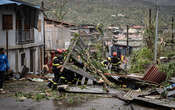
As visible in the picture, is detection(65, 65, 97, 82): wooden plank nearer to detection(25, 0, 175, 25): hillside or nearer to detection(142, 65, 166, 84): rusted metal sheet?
detection(142, 65, 166, 84): rusted metal sheet

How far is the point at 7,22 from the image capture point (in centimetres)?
1593

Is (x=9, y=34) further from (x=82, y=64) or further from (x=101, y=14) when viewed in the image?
(x=101, y=14)

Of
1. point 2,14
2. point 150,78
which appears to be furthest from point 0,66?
point 2,14

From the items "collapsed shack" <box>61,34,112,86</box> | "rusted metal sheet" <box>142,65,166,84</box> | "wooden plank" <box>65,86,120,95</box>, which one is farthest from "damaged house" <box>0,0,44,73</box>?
"rusted metal sheet" <box>142,65,166,84</box>

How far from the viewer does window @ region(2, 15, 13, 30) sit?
15.6 metres

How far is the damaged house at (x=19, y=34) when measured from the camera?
15445mm

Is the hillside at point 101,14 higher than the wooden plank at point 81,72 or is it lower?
higher

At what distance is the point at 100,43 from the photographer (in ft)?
84.0

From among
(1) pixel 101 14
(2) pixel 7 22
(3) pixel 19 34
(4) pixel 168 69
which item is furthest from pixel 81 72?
(1) pixel 101 14

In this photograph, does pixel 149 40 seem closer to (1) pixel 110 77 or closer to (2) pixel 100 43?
(1) pixel 110 77

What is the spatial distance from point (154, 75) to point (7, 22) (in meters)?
10.6

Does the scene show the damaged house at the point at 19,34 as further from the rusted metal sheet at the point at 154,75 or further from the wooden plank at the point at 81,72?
the rusted metal sheet at the point at 154,75

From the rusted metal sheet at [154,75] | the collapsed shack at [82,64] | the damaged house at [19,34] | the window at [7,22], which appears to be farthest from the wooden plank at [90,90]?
the window at [7,22]

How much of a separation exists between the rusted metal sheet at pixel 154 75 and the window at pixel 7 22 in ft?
33.1
